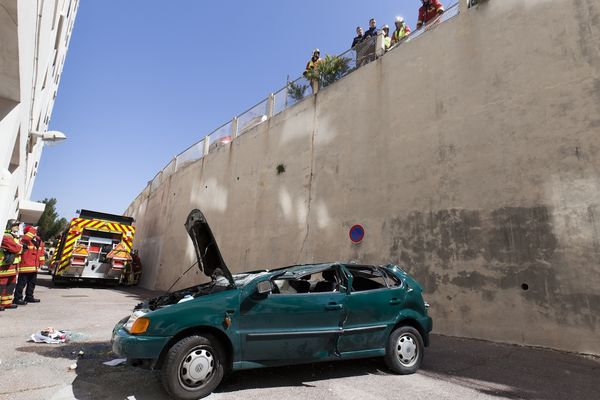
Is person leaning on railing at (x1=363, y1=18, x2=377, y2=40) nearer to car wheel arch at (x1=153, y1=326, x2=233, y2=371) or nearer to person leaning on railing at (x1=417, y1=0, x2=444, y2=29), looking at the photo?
person leaning on railing at (x1=417, y1=0, x2=444, y2=29)

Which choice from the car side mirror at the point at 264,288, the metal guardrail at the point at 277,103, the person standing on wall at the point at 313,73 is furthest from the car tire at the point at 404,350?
the person standing on wall at the point at 313,73

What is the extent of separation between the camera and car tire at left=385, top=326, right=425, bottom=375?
4.61 meters

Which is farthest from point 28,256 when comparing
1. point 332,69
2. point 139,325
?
point 332,69

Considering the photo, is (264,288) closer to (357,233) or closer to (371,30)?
(357,233)

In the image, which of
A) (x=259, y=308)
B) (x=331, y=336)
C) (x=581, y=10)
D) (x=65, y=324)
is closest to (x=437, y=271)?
(x=331, y=336)

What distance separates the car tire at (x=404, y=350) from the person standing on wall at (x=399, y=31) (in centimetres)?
829

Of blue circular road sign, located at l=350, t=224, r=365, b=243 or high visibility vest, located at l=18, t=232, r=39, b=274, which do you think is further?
blue circular road sign, located at l=350, t=224, r=365, b=243

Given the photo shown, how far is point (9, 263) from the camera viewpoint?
779 centimetres

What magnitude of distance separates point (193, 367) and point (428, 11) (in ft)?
33.4

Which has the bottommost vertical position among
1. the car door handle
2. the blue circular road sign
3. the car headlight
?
the car headlight

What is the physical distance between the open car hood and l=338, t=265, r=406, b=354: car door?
1.68 metres

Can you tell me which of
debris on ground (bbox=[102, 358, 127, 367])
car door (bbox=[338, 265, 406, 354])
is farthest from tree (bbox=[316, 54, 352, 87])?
debris on ground (bbox=[102, 358, 127, 367])

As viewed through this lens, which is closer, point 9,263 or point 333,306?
point 333,306

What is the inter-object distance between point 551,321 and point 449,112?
4660 mm
